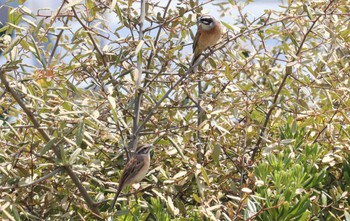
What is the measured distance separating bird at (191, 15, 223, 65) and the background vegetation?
70mm

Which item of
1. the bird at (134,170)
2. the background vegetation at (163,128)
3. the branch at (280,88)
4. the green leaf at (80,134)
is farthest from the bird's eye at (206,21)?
the green leaf at (80,134)

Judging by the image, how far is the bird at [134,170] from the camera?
2.29 m

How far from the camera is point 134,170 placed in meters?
2.29

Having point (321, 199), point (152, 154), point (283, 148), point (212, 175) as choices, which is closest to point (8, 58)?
point (152, 154)

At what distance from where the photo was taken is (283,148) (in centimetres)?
259

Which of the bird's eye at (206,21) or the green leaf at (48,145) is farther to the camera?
the bird's eye at (206,21)

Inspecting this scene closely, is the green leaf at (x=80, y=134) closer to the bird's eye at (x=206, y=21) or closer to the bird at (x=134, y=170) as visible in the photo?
the bird at (x=134, y=170)

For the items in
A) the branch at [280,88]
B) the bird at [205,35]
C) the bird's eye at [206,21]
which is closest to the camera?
the branch at [280,88]

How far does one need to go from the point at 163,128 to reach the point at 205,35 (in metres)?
0.55

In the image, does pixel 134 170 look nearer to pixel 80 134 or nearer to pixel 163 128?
pixel 80 134

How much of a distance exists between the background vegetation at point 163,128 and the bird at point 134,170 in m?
0.05

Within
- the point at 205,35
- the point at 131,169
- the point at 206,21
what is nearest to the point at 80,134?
the point at 131,169

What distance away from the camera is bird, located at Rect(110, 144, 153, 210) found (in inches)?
90.4

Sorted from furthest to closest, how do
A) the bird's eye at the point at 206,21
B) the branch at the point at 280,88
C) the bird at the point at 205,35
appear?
1. the bird's eye at the point at 206,21
2. the bird at the point at 205,35
3. the branch at the point at 280,88
